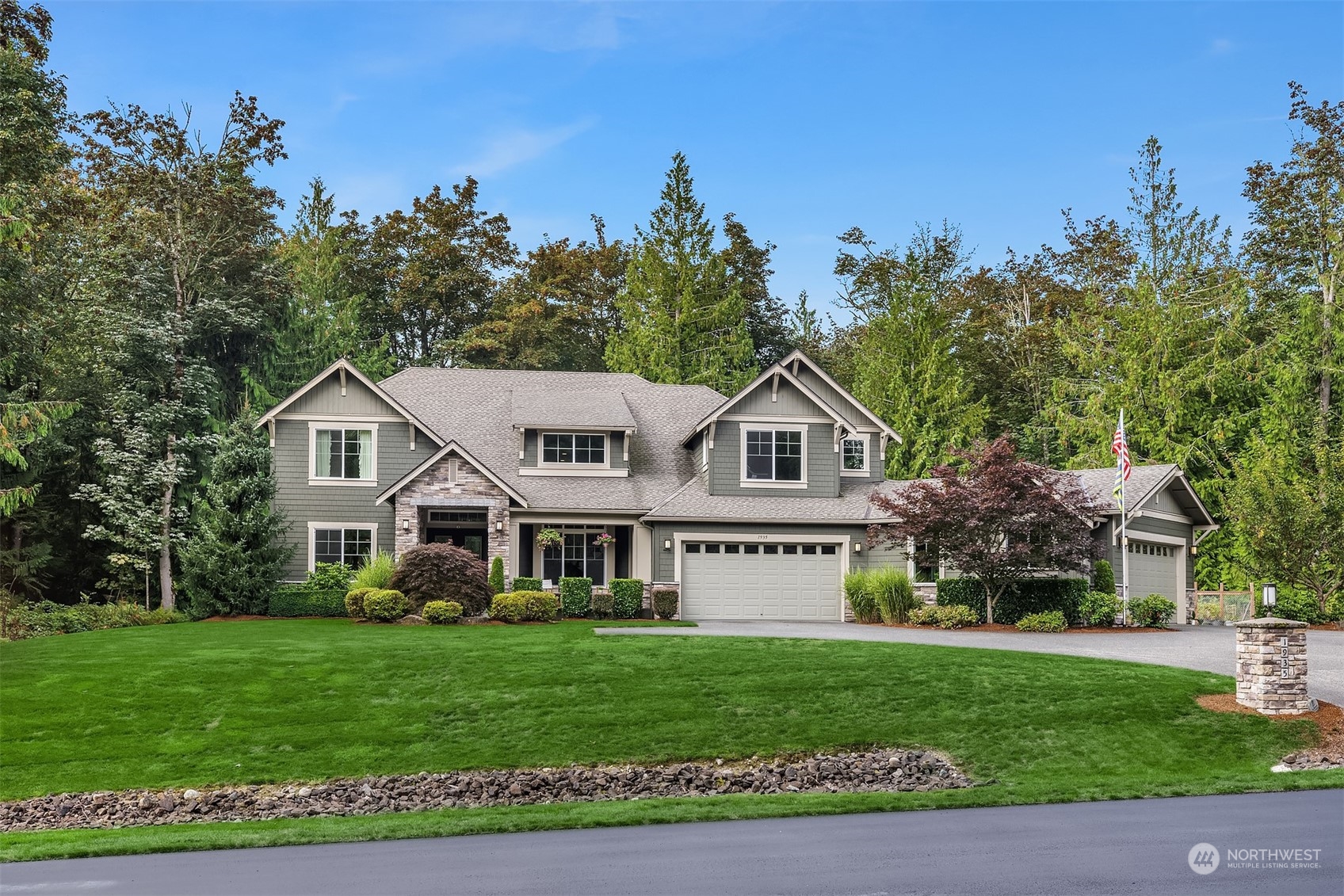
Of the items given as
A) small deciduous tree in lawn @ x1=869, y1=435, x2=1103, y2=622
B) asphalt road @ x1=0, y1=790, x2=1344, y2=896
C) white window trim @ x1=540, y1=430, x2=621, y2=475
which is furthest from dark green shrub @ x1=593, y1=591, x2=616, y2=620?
asphalt road @ x1=0, y1=790, x2=1344, y2=896

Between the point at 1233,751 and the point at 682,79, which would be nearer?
the point at 1233,751

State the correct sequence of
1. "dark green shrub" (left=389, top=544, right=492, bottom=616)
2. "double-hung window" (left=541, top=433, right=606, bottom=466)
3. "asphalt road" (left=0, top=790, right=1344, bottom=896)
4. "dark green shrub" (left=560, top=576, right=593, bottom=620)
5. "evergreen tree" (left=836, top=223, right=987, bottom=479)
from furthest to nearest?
"evergreen tree" (left=836, top=223, right=987, bottom=479)
"double-hung window" (left=541, top=433, right=606, bottom=466)
"dark green shrub" (left=560, top=576, right=593, bottom=620)
"dark green shrub" (left=389, top=544, right=492, bottom=616)
"asphalt road" (left=0, top=790, right=1344, bottom=896)

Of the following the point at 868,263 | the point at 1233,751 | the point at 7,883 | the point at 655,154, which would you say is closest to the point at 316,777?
the point at 7,883

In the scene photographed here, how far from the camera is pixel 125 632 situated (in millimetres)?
23656

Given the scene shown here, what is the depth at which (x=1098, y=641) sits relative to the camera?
2347 centimetres

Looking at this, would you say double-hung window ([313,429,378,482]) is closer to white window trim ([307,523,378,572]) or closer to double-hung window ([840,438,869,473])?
white window trim ([307,523,378,572])

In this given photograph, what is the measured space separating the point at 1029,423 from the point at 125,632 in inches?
1370

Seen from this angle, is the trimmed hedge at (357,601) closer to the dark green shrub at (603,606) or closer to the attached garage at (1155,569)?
the dark green shrub at (603,606)

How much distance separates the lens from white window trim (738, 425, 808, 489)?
30859mm

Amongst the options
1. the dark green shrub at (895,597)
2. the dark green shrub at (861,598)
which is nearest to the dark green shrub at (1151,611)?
the dark green shrub at (895,597)

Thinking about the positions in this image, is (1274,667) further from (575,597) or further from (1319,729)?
(575,597)

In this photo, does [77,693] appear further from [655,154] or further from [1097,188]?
[1097,188]

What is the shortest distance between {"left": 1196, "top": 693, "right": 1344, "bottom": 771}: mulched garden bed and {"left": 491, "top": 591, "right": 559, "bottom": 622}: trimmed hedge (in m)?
13.8

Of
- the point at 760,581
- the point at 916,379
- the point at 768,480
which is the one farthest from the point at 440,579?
the point at 916,379
